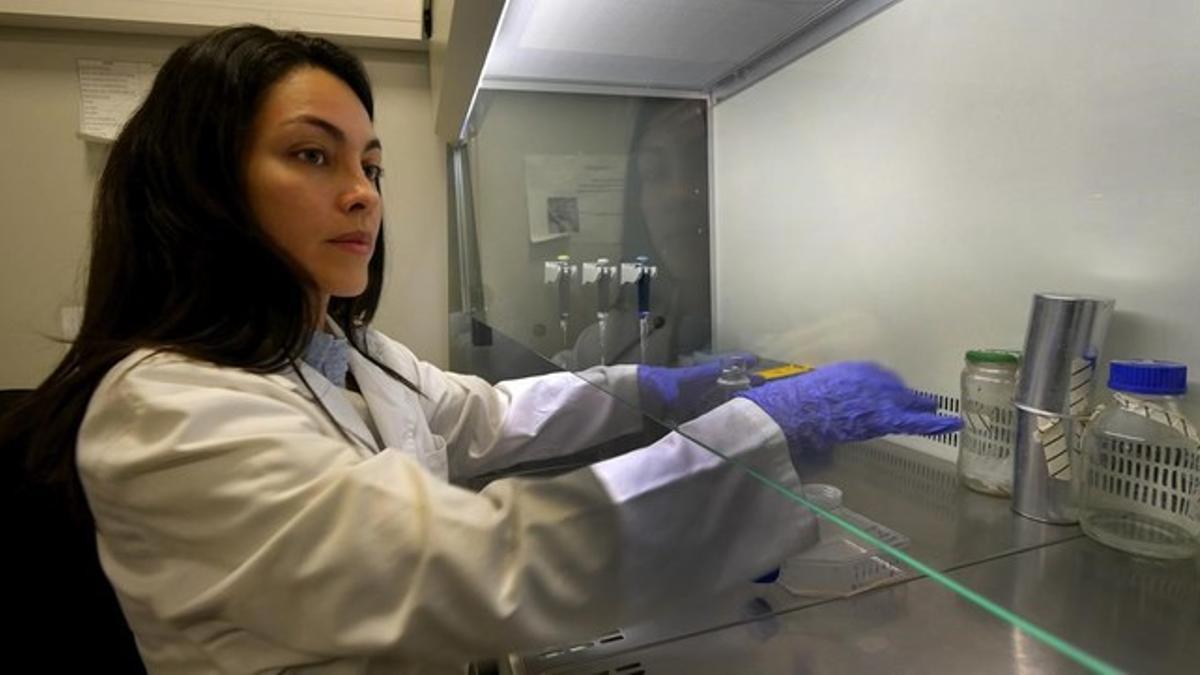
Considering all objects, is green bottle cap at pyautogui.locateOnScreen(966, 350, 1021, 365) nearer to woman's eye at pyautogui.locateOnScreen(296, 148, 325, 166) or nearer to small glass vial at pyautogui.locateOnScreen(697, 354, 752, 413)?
small glass vial at pyautogui.locateOnScreen(697, 354, 752, 413)

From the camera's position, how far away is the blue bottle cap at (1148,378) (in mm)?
422

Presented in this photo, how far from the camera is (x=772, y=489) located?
407mm

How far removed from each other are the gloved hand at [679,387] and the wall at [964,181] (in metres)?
0.13

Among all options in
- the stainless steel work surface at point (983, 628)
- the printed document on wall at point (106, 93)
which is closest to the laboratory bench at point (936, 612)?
the stainless steel work surface at point (983, 628)

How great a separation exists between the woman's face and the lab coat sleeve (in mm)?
371

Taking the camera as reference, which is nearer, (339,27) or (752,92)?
(752,92)

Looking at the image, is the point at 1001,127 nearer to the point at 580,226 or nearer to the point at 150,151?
the point at 580,226

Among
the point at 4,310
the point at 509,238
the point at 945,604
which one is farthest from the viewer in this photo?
the point at 4,310

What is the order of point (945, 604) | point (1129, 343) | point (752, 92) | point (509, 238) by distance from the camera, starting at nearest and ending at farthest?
point (1129, 343) → point (945, 604) → point (752, 92) → point (509, 238)

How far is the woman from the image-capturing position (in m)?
0.51

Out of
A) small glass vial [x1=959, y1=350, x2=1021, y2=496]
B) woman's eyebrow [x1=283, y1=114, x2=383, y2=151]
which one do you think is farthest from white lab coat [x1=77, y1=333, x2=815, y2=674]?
woman's eyebrow [x1=283, y1=114, x2=383, y2=151]

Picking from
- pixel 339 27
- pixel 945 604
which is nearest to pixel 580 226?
pixel 945 604

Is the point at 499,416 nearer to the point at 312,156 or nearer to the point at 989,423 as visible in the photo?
the point at 312,156

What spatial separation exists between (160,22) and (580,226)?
1.46 metres
